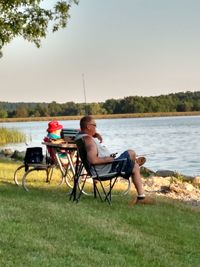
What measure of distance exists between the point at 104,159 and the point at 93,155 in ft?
0.57

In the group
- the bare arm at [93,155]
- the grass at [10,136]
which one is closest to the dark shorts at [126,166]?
the bare arm at [93,155]

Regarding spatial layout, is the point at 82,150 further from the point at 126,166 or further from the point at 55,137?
the point at 55,137

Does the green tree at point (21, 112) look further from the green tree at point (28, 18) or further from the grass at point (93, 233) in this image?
the grass at point (93, 233)

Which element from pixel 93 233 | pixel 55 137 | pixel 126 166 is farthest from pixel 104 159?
pixel 55 137

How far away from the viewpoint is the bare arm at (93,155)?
9.01 meters

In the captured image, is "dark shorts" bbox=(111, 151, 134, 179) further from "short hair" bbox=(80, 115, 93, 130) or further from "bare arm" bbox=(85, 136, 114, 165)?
"short hair" bbox=(80, 115, 93, 130)

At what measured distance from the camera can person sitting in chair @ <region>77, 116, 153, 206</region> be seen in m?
9.05

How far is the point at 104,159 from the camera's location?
905 centimetres

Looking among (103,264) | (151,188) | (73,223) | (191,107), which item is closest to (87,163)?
(73,223)

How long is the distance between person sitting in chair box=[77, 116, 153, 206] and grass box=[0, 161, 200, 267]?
374mm

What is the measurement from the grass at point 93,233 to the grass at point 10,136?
29.5 m

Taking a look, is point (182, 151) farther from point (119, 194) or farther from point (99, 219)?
point (99, 219)

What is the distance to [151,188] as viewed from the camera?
1476 cm

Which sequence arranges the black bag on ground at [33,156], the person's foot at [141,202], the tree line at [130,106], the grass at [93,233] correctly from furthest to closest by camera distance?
the tree line at [130,106] → the black bag on ground at [33,156] → the person's foot at [141,202] → the grass at [93,233]
